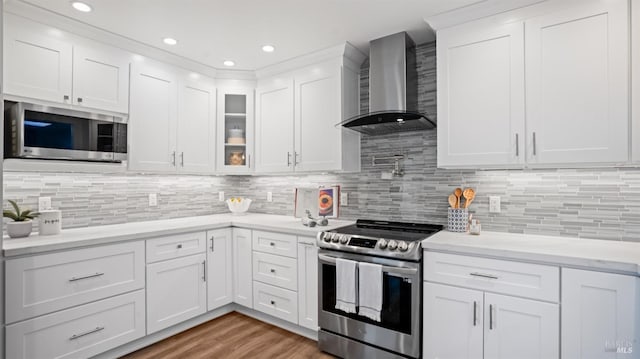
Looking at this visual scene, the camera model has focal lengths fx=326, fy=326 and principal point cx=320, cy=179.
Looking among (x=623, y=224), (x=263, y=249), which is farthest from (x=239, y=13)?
(x=623, y=224)

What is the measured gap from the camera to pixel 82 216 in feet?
8.88

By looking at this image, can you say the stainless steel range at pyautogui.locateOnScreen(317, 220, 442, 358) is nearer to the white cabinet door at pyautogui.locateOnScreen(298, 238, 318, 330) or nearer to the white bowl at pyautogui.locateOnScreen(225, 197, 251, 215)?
the white cabinet door at pyautogui.locateOnScreen(298, 238, 318, 330)

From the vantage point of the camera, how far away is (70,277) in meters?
2.10

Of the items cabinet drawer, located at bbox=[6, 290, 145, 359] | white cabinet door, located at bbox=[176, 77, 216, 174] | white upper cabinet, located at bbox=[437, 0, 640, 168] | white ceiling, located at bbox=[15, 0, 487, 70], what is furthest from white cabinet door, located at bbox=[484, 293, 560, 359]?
white cabinet door, located at bbox=[176, 77, 216, 174]

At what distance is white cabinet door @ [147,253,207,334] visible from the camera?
253 cm

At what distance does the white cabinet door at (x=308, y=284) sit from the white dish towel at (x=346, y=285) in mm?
299

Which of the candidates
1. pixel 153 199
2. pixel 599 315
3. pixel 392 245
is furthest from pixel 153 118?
pixel 599 315

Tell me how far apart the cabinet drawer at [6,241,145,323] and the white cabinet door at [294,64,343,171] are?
61.5 inches

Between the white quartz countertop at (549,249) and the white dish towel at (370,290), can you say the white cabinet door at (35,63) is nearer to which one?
the white dish towel at (370,290)

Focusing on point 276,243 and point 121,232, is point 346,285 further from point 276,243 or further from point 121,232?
point 121,232

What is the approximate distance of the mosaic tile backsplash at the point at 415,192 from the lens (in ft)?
6.82

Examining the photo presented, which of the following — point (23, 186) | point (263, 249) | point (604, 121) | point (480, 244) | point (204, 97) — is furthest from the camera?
point (204, 97)

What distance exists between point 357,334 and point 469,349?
724mm

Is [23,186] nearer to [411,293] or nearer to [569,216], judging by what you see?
[411,293]
